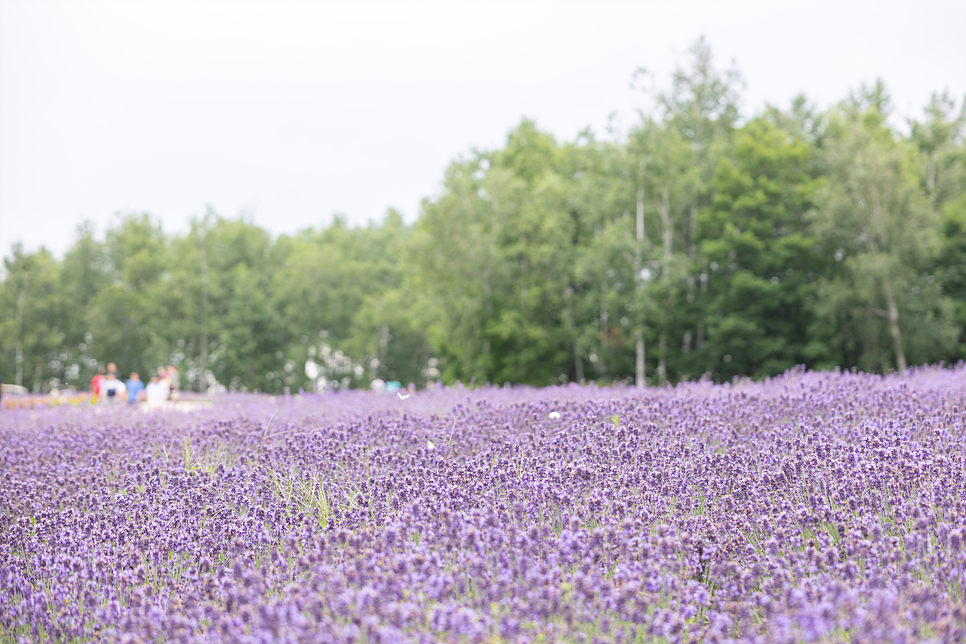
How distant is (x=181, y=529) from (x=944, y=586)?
368cm

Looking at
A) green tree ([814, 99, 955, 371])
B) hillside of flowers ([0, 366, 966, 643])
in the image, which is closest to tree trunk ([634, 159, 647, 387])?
green tree ([814, 99, 955, 371])

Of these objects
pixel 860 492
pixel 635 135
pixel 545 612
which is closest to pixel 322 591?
pixel 545 612

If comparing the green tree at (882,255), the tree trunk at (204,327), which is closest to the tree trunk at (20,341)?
the tree trunk at (204,327)

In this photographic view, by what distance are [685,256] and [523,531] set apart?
28648 mm

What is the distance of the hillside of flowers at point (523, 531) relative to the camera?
2592 millimetres

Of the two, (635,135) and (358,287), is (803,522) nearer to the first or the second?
(635,135)

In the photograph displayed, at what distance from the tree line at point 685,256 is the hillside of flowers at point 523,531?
21766mm

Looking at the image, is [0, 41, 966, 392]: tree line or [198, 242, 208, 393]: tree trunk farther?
[198, 242, 208, 393]: tree trunk

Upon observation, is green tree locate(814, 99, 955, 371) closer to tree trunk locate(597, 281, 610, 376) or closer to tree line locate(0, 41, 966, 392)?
tree line locate(0, 41, 966, 392)

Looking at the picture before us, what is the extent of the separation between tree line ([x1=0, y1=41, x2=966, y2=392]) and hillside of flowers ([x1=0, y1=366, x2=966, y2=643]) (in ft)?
71.4

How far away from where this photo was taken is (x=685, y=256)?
30.4m

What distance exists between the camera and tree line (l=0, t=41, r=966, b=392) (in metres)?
27.0

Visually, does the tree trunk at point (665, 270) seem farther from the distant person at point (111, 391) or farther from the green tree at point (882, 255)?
the distant person at point (111, 391)

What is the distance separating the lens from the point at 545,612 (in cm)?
261
